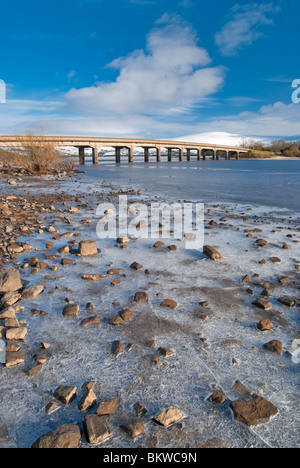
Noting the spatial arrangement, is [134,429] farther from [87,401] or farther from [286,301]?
[286,301]

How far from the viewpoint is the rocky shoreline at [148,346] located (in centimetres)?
188

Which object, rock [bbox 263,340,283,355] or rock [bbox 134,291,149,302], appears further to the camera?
rock [bbox 134,291,149,302]

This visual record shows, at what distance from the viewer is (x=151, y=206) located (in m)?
9.95

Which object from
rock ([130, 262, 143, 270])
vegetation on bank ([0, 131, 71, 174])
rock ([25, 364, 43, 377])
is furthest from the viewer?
vegetation on bank ([0, 131, 71, 174])

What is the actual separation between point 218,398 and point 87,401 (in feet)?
3.15

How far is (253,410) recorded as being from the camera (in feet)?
6.45

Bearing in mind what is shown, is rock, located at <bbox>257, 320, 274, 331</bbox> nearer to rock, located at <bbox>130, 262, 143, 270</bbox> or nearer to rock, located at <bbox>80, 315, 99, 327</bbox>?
rock, located at <bbox>80, 315, 99, 327</bbox>

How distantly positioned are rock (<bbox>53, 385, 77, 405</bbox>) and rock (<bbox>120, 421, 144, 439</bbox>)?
463mm

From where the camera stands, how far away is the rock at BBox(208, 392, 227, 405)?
6.77ft

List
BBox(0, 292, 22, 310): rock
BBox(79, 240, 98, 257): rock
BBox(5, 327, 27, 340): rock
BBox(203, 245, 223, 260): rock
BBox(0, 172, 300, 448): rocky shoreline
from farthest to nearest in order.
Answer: BBox(79, 240, 98, 257): rock, BBox(203, 245, 223, 260): rock, BBox(0, 292, 22, 310): rock, BBox(5, 327, 27, 340): rock, BBox(0, 172, 300, 448): rocky shoreline

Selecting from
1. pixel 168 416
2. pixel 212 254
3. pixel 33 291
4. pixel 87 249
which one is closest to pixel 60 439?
pixel 168 416

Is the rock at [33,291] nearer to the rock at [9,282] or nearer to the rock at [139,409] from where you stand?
the rock at [9,282]

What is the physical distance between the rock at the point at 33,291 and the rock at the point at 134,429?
2199 mm

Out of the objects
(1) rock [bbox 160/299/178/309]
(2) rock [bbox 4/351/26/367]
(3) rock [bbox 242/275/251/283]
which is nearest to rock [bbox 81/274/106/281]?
(1) rock [bbox 160/299/178/309]
